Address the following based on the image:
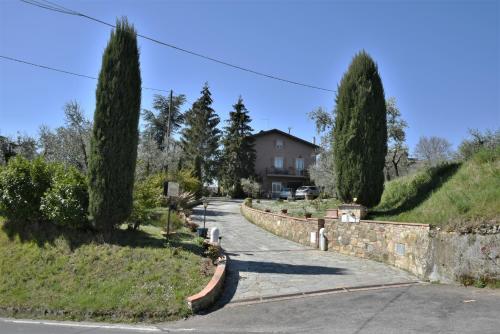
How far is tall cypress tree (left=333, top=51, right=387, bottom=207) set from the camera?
1437 centimetres

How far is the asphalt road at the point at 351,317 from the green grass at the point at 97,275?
21.1 inches

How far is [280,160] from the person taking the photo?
57.6m

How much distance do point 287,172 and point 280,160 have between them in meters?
1.90

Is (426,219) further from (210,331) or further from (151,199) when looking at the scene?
(151,199)

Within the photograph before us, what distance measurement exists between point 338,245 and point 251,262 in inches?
145

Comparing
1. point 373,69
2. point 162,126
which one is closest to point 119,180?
point 373,69

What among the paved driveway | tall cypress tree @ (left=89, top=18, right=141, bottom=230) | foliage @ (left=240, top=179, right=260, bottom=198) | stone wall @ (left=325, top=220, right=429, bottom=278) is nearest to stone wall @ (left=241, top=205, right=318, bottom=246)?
the paved driveway

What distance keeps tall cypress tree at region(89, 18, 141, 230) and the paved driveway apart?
11.7ft

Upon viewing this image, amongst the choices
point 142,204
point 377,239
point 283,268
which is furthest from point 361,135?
point 142,204

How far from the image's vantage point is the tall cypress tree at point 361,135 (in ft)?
47.1

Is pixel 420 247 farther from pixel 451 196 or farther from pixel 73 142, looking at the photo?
Result: pixel 73 142

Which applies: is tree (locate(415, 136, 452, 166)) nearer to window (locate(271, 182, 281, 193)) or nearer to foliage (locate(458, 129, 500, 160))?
window (locate(271, 182, 281, 193))

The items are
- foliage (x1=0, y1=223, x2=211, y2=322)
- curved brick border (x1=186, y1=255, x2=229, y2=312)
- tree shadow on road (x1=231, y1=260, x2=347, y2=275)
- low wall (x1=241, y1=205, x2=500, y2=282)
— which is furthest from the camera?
tree shadow on road (x1=231, y1=260, x2=347, y2=275)

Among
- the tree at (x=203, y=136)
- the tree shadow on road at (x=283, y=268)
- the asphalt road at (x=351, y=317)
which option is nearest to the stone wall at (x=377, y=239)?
the tree shadow on road at (x=283, y=268)
